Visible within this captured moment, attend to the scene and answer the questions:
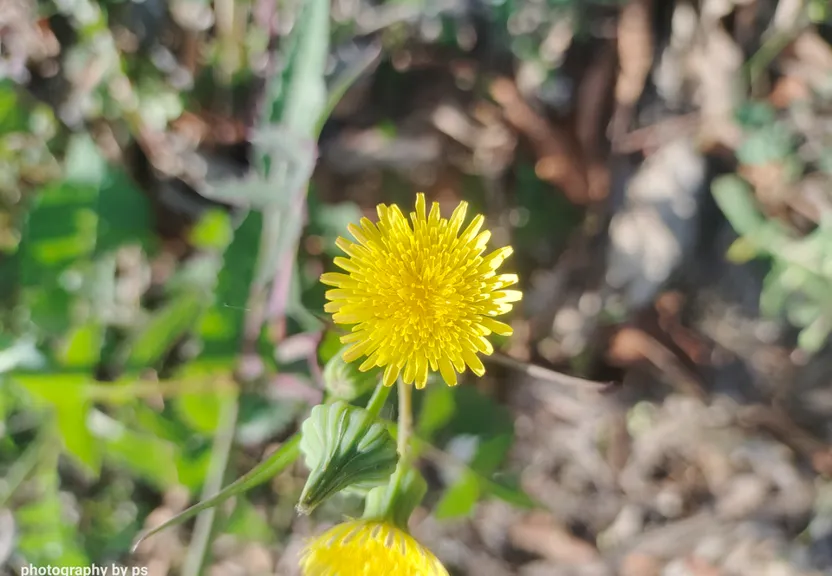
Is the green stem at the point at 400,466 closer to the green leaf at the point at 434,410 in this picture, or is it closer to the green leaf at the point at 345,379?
the green leaf at the point at 345,379

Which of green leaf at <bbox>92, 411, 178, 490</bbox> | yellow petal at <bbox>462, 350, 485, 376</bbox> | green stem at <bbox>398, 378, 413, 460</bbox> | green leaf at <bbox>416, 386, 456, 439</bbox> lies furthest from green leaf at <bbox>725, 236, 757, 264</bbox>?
green leaf at <bbox>92, 411, 178, 490</bbox>

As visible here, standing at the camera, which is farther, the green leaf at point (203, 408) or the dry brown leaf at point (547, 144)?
the dry brown leaf at point (547, 144)

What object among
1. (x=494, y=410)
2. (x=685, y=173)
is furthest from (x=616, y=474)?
(x=685, y=173)

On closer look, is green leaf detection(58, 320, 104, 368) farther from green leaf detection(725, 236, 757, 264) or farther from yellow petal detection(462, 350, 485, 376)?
green leaf detection(725, 236, 757, 264)

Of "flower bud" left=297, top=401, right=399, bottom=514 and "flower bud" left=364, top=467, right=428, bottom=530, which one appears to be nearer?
"flower bud" left=297, top=401, right=399, bottom=514

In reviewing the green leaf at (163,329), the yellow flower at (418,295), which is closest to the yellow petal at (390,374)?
the yellow flower at (418,295)

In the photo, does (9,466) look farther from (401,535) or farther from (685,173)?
(685,173)

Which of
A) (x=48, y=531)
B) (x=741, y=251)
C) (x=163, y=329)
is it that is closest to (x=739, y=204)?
(x=741, y=251)
